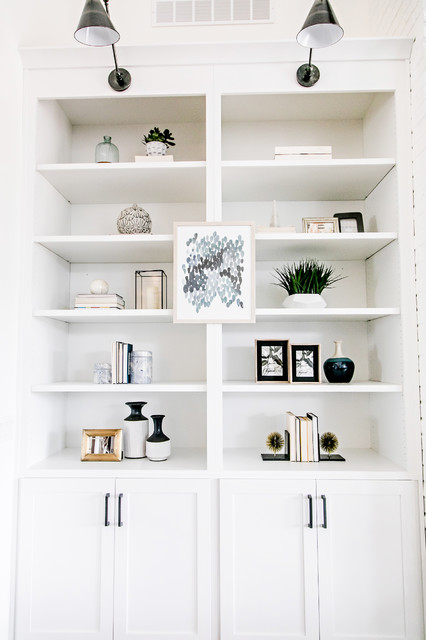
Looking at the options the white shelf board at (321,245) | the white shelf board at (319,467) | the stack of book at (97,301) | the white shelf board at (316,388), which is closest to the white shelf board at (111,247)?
the stack of book at (97,301)

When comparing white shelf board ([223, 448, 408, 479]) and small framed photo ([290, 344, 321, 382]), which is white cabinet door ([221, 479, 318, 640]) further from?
small framed photo ([290, 344, 321, 382])

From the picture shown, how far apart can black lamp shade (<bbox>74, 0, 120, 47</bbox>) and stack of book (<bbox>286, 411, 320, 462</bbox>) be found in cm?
173

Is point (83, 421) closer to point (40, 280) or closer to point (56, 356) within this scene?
point (56, 356)

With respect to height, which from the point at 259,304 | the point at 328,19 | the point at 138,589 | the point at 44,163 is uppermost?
the point at 328,19

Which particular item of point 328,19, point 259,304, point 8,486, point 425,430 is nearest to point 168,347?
point 259,304

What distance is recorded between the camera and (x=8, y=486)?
2.01 metres

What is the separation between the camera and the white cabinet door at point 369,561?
1.94 metres

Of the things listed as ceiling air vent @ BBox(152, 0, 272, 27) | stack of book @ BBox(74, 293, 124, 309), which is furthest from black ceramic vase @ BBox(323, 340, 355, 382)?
ceiling air vent @ BBox(152, 0, 272, 27)

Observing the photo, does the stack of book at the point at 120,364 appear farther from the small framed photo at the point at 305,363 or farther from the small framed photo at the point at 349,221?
the small framed photo at the point at 349,221

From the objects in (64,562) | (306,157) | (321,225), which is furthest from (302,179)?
(64,562)

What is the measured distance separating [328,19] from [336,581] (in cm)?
213

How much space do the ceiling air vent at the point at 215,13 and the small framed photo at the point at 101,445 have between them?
207 cm

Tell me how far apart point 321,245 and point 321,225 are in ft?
0.36

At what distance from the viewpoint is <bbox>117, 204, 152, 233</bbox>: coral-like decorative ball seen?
2295 mm
